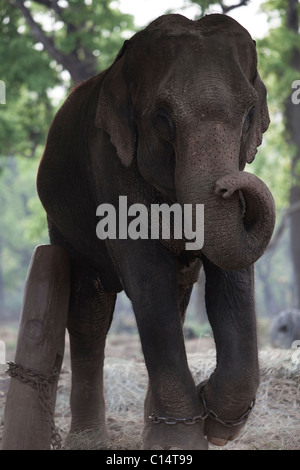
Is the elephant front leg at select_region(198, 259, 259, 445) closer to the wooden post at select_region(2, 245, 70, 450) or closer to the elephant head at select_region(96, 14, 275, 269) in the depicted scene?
the elephant head at select_region(96, 14, 275, 269)

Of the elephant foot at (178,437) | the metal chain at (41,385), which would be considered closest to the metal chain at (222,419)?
the elephant foot at (178,437)

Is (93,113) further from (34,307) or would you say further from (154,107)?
(34,307)

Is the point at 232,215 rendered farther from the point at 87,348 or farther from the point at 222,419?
the point at 87,348

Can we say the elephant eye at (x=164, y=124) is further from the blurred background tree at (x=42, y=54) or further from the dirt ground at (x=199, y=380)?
the blurred background tree at (x=42, y=54)

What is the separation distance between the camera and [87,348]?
16.2 feet

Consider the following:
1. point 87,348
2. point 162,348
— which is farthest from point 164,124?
point 87,348

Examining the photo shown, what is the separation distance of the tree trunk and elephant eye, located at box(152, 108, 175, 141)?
1041 cm

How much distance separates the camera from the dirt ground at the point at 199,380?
16.2 feet

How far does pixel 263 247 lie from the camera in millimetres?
3225

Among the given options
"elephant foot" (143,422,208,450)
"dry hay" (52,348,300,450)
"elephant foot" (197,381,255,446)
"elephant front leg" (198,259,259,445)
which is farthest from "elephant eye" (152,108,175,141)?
"dry hay" (52,348,300,450)

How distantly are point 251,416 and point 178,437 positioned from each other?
243 cm

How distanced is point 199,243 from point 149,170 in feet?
1.59

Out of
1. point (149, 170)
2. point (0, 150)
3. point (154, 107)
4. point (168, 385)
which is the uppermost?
point (0, 150)
